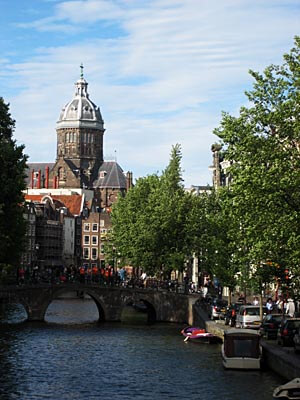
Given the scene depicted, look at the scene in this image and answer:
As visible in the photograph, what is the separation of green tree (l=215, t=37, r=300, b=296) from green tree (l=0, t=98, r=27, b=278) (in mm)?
16079

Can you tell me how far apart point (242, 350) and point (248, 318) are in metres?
10.1

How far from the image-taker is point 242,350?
46.0 metres

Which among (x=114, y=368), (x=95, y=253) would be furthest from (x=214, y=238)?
(x=95, y=253)

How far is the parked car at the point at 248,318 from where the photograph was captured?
5572cm

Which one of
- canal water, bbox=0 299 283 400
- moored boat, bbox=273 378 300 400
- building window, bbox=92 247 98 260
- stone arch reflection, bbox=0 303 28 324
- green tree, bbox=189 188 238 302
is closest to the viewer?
moored boat, bbox=273 378 300 400

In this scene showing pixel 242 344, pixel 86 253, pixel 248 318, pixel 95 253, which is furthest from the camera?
pixel 86 253

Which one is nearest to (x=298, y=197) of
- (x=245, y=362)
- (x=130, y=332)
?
(x=245, y=362)

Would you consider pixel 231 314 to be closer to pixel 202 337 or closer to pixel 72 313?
pixel 202 337

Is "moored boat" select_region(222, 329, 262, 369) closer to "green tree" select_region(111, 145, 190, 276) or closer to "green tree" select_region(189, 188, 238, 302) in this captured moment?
"green tree" select_region(189, 188, 238, 302)

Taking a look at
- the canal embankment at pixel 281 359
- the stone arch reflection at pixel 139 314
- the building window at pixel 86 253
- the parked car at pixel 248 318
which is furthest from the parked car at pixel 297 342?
the building window at pixel 86 253

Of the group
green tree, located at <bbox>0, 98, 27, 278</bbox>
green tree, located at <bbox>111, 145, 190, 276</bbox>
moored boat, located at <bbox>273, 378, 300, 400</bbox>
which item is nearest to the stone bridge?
green tree, located at <bbox>111, 145, 190, 276</bbox>

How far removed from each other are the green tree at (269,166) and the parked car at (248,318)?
8.84 metres

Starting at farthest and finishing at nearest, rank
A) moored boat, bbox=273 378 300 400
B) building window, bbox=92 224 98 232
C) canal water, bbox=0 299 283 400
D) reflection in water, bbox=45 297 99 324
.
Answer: building window, bbox=92 224 98 232, reflection in water, bbox=45 297 99 324, canal water, bbox=0 299 283 400, moored boat, bbox=273 378 300 400

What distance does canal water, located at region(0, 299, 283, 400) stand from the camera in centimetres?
4091
